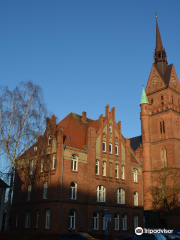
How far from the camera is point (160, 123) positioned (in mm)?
51312

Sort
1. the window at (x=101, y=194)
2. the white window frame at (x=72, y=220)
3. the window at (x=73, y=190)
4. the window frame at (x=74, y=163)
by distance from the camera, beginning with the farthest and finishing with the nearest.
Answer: the window at (x=101, y=194) → the window frame at (x=74, y=163) → the window at (x=73, y=190) → the white window frame at (x=72, y=220)

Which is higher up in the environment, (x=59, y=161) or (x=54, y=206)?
(x=59, y=161)

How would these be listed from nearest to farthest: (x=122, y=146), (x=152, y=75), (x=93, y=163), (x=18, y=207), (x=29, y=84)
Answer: (x=29, y=84), (x=93, y=163), (x=18, y=207), (x=122, y=146), (x=152, y=75)

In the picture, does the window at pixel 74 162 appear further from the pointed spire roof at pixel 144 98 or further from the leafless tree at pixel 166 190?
the pointed spire roof at pixel 144 98

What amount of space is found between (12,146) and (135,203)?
2311 centimetres

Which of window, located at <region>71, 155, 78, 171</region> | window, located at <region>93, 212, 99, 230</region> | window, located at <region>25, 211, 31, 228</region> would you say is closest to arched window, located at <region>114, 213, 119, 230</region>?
window, located at <region>93, 212, 99, 230</region>

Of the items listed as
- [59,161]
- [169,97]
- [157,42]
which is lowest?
[59,161]

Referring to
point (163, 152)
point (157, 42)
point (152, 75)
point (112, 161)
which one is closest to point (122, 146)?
point (112, 161)

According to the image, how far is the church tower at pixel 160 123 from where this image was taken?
47562 mm

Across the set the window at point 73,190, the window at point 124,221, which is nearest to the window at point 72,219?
the window at point 73,190

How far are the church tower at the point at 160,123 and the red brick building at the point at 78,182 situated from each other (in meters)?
7.45

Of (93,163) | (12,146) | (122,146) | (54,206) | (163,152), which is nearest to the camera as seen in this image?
(12,146)

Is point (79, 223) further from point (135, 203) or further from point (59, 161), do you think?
point (135, 203)

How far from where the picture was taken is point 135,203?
41.8m
